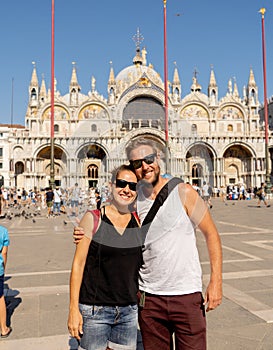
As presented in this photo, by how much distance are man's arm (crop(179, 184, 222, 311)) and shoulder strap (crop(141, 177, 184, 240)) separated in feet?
0.20

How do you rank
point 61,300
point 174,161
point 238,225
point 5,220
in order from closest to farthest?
1. point 174,161
2. point 61,300
3. point 238,225
4. point 5,220

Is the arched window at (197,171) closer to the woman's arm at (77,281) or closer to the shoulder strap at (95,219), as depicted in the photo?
the shoulder strap at (95,219)

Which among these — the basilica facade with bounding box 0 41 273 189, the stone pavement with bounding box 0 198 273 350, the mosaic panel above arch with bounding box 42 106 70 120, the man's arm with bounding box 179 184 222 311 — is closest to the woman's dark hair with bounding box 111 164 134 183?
the man's arm with bounding box 179 184 222 311

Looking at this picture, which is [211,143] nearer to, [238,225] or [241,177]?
[241,177]

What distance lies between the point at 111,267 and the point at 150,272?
25 cm

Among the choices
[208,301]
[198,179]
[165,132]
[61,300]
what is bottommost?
[61,300]

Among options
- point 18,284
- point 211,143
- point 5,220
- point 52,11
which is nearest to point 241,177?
point 211,143

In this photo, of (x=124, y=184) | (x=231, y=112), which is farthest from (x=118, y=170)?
(x=231, y=112)

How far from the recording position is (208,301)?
2.34 meters

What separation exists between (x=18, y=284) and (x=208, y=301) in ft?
13.9

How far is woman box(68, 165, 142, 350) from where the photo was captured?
224 cm

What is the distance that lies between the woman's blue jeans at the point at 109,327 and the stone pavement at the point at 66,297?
1.31m

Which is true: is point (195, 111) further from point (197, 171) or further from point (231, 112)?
point (197, 171)

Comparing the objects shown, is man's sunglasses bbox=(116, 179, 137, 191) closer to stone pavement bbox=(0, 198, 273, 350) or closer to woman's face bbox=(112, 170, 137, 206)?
woman's face bbox=(112, 170, 137, 206)
